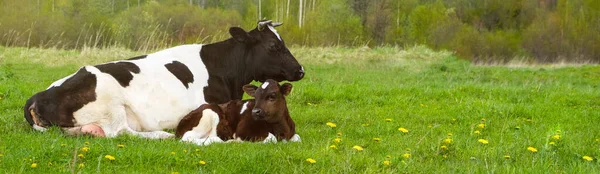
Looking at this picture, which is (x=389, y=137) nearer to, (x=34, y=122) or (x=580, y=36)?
(x=34, y=122)

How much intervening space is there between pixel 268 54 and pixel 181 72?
1.31 metres

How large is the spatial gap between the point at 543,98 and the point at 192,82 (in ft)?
→ 21.7

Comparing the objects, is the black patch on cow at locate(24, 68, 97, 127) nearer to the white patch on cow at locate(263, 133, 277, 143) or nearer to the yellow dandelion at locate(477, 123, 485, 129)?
the white patch on cow at locate(263, 133, 277, 143)

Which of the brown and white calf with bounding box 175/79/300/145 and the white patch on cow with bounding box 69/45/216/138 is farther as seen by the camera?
the white patch on cow with bounding box 69/45/216/138

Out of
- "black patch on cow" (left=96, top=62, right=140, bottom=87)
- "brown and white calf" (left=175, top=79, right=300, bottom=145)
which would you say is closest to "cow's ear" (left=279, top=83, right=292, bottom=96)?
"brown and white calf" (left=175, top=79, right=300, bottom=145)

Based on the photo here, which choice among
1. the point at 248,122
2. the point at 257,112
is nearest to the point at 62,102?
the point at 248,122

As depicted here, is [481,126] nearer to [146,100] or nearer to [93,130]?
[146,100]

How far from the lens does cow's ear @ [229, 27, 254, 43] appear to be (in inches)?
343

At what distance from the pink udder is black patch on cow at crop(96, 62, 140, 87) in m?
0.60

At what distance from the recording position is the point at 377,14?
188 feet

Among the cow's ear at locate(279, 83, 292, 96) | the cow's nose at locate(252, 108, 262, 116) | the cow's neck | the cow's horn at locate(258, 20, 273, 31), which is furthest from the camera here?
the cow's horn at locate(258, 20, 273, 31)

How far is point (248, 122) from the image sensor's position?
688cm

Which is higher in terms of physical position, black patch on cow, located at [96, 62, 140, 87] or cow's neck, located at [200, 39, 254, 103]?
black patch on cow, located at [96, 62, 140, 87]

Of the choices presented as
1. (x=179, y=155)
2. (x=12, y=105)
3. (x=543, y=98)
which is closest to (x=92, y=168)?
(x=179, y=155)
